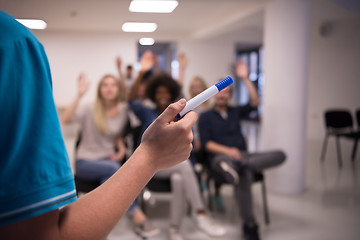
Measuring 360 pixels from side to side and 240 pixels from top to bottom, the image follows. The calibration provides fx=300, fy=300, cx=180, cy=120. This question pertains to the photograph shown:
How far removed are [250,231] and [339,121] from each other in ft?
12.1

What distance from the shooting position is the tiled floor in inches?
105

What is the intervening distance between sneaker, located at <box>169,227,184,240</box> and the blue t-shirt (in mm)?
2244

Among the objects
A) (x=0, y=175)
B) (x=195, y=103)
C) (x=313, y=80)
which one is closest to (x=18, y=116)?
(x=0, y=175)

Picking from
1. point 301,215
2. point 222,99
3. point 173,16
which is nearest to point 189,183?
point 222,99

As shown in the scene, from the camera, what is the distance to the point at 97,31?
27.8ft

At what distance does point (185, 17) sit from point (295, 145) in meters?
4.03

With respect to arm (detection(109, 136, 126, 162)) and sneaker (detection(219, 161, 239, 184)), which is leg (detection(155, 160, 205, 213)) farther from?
arm (detection(109, 136, 126, 162))

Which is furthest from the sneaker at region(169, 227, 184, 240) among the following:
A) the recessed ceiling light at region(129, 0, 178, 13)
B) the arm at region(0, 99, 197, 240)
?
the recessed ceiling light at region(129, 0, 178, 13)

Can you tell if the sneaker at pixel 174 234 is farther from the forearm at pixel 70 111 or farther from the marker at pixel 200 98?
the marker at pixel 200 98

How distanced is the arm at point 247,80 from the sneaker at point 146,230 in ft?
5.22

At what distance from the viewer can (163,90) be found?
112 inches

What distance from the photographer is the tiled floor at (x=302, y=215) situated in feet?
8.77

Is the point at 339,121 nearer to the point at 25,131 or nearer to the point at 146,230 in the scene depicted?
the point at 146,230

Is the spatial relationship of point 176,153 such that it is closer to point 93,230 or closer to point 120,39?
point 93,230
